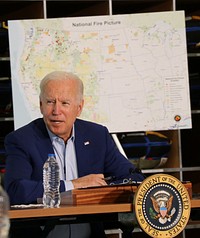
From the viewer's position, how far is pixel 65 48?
18.0 feet

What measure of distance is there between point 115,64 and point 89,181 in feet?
6.04

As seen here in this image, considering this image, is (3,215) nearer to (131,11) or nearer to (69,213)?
(69,213)

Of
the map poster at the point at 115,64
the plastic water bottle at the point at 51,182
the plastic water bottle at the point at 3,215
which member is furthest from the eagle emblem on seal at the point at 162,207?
the map poster at the point at 115,64

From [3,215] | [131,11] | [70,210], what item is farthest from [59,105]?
[131,11]

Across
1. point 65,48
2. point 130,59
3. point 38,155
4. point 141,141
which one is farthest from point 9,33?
point 38,155

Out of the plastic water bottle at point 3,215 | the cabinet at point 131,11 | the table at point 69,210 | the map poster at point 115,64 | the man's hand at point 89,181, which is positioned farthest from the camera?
the cabinet at point 131,11

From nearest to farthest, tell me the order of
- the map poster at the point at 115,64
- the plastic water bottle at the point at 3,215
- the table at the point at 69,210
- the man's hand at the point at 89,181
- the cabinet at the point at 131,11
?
1. the plastic water bottle at the point at 3,215
2. the table at the point at 69,210
3. the man's hand at the point at 89,181
4. the map poster at the point at 115,64
5. the cabinet at the point at 131,11

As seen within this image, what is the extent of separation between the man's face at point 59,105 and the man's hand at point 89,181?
0.34 meters

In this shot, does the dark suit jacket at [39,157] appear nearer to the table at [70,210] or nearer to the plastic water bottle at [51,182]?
the plastic water bottle at [51,182]

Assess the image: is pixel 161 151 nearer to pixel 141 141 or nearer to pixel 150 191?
pixel 141 141

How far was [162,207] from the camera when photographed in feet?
11.2

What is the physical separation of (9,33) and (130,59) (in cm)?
85

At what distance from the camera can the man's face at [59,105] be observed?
4.14 m

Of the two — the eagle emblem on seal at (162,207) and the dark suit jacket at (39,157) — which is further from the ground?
the dark suit jacket at (39,157)
